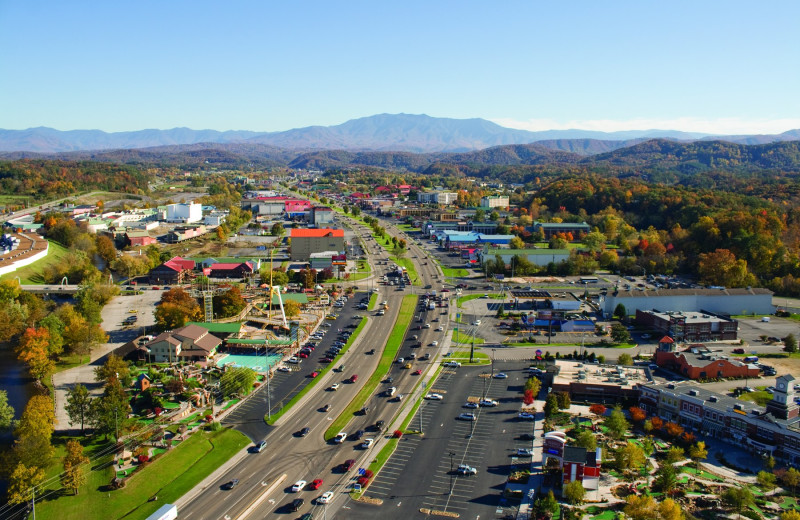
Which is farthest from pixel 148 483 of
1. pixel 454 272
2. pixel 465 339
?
pixel 454 272

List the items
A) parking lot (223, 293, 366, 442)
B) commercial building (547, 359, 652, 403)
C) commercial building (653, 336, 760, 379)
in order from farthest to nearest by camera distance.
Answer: commercial building (653, 336, 760, 379) → commercial building (547, 359, 652, 403) → parking lot (223, 293, 366, 442)

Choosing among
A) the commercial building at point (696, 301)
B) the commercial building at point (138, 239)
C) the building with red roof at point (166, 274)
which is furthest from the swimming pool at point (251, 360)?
the commercial building at point (138, 239)

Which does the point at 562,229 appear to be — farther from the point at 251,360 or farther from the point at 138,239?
the point at 251,360

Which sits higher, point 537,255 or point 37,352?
point 537,255

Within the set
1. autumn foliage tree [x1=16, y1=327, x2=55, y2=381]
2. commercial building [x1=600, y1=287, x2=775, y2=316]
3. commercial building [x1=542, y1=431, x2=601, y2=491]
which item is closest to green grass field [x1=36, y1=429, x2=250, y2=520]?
autumn foliage tree [x1=16, y1=327, x2=55, y2=381]

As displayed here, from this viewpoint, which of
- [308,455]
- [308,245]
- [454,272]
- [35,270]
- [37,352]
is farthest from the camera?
[308,245]

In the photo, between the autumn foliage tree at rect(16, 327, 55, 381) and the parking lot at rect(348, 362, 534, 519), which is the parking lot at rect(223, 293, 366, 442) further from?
the autumn foliage tree at rect(16, 327, 55, 381)
